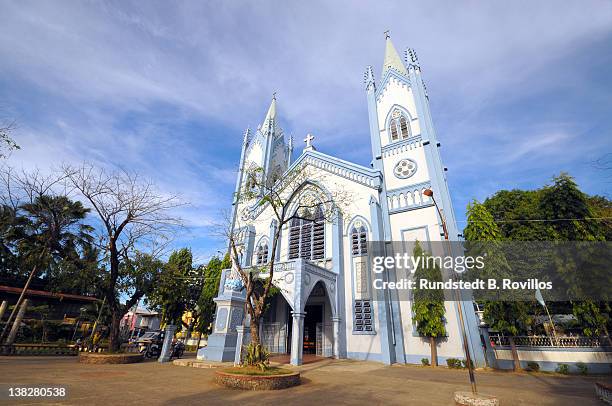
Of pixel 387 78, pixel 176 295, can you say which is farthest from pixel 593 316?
pixel 176 295

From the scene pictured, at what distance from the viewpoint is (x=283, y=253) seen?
745 inches

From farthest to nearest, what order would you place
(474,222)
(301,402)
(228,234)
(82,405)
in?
(474,222) < (228,234) < (301,402) < (82,405)

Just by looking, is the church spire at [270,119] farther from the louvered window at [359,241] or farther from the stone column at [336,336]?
the stone column at [336,336]

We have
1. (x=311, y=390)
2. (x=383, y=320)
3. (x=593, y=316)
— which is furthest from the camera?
(x=383, y=320)

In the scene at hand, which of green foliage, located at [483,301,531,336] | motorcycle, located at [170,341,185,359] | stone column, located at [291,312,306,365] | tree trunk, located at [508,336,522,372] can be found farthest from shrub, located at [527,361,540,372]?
motorcycle, located at [170,341,185,359]

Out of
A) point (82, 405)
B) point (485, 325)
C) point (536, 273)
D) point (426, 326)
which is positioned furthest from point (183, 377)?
point (536, 273)

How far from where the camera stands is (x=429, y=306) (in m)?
13.7

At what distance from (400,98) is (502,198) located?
31.7 ft

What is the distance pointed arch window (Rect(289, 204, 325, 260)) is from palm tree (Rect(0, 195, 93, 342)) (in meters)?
12.0

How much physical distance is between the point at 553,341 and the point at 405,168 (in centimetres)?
1068

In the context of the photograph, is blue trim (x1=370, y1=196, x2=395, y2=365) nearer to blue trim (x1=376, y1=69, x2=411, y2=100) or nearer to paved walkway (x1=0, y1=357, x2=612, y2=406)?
paved walkway (x1=0, y1=357, x2=612, y2=406)

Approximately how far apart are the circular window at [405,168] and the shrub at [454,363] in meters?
9.78

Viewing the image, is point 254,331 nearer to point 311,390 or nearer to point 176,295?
point 311,390

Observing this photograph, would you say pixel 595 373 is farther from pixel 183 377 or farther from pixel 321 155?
pixel 321 155
